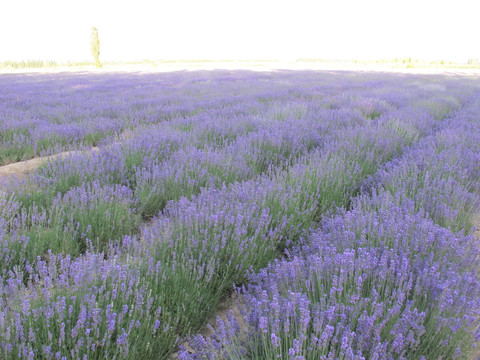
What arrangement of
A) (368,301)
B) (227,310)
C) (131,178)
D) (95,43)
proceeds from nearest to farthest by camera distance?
(368,301) → (227,310) → (131,178) → (95,43)

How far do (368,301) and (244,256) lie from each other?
80 centimetres

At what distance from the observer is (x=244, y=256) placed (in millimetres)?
1957

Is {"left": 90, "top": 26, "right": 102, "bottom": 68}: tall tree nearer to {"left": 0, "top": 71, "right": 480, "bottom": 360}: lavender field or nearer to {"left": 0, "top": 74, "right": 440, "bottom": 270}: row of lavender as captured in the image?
{"left": 0, "top": 74, "right": 440, "bottom": 270}: row of lavender

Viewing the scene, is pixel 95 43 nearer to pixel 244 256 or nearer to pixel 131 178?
pixel 131 178

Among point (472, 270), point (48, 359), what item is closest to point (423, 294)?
point (472, 270)

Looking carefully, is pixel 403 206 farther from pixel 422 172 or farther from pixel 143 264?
pixel 143 264

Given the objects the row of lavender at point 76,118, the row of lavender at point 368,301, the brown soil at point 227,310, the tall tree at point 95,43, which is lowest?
the brown soil at point 227,310

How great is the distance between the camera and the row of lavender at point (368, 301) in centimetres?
118

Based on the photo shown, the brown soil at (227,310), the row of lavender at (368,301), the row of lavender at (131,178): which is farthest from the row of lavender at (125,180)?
the row of lavender at (368,301)

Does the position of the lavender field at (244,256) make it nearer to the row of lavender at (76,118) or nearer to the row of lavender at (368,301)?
the row of lavender at (368,301)

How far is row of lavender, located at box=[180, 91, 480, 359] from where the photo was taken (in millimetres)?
1180

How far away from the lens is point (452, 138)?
13.7 feet

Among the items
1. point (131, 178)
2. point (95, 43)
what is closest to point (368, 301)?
point (131, 178)

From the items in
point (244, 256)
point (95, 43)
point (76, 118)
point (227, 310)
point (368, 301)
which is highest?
point (95, 43)
